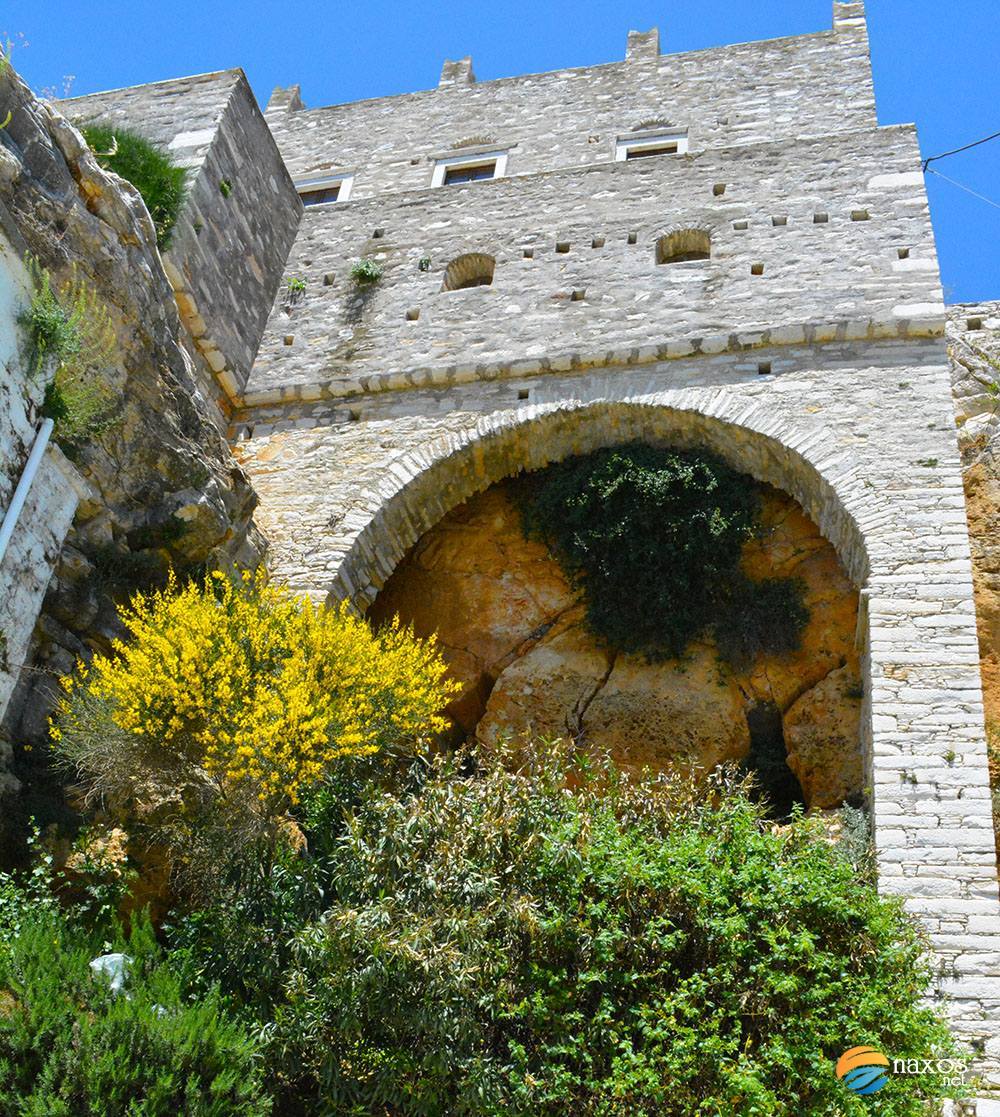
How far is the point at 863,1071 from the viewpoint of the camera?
6523 mm

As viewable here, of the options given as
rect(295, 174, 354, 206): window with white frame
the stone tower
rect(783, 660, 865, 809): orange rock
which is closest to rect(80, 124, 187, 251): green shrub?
the stone tower

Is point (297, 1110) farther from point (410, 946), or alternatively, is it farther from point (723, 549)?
point (723, 549)

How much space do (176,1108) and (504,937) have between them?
1948mm

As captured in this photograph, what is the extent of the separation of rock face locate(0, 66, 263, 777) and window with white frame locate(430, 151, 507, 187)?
6.54 m

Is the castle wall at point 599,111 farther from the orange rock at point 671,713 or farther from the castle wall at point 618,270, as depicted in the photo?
the orange rock at point 671,713

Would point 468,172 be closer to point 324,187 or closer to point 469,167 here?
point 469,167

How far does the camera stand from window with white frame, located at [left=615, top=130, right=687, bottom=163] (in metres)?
15.9

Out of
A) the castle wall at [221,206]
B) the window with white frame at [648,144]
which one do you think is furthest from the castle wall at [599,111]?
the castle wall at [221,206]

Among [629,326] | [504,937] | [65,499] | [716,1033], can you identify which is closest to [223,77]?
[629,326]

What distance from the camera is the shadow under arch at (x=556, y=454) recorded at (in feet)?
35.8

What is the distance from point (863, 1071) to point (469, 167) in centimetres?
1284

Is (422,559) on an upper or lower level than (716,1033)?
Answer: upper

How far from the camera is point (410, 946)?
6633 mm

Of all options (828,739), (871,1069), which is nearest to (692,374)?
(828,739)
